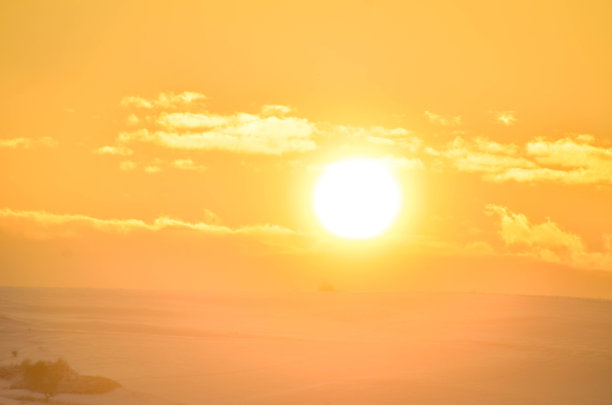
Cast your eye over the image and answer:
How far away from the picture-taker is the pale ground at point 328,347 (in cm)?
1762

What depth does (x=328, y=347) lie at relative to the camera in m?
23.9

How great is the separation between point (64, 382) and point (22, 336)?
8.63 metres

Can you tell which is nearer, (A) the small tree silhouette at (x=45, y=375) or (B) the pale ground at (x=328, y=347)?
(B) the pale ground at (x=328, y=347)

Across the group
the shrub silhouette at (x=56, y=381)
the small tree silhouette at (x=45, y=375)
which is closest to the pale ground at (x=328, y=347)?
the shrub silhouette at (x=56, y=381)

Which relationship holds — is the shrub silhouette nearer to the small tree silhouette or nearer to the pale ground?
the small tree silhouette

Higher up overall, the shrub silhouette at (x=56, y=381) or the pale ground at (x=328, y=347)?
the pale ground at (x=328, y=347)

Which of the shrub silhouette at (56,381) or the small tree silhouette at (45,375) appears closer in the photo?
the shrub silhouette at (56,381)

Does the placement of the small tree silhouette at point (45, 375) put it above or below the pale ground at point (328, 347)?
below

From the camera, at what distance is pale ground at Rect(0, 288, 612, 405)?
1762 cm

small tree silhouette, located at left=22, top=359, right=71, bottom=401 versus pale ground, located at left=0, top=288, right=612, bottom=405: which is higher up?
pale ground, located at left=0, top=288, right=612, bottom=405

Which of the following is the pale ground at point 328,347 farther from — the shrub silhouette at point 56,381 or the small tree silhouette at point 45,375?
the small tree silhouette at point 45,375

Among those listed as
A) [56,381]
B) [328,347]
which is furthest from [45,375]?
[328,347]

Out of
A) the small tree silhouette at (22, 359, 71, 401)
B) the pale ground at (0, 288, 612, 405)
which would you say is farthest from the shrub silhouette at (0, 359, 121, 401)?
the pale ground at (0, 288, 612, 405)

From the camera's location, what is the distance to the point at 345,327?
30.1 metres
